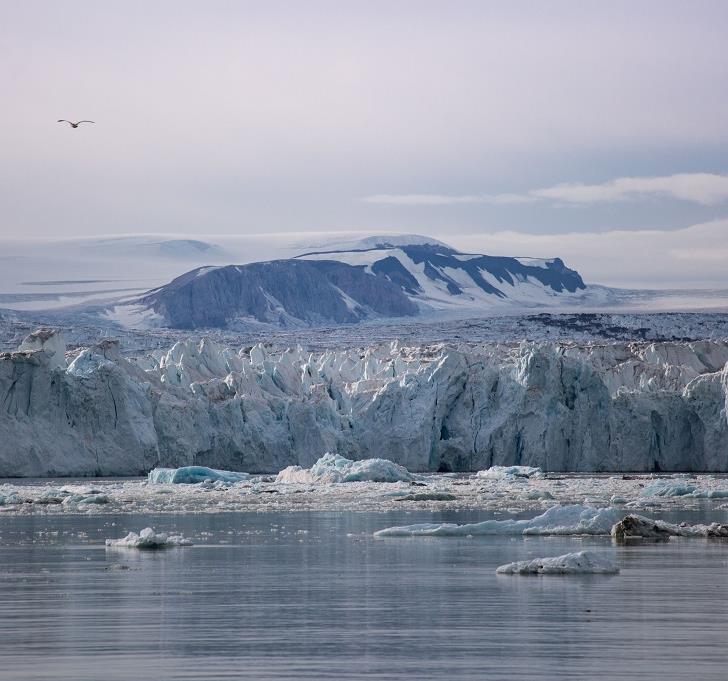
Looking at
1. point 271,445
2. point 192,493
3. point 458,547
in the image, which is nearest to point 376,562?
point 458,547

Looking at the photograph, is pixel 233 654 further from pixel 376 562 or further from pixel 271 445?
pixel 271 445

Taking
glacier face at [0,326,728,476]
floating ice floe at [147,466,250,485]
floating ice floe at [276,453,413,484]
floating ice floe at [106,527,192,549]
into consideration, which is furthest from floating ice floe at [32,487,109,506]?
glacier face at [0,326,728,476]

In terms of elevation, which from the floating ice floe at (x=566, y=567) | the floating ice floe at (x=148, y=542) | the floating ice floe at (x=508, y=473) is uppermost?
the floating ice floe at (x=566, y=567)

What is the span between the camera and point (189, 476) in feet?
107

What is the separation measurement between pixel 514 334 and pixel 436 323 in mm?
11427

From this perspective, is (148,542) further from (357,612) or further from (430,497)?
(430,497)

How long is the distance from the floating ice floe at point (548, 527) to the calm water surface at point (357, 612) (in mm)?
969

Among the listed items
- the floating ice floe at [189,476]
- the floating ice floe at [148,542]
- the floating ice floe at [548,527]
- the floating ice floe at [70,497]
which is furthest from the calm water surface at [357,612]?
the floating ice floe at [189,476]

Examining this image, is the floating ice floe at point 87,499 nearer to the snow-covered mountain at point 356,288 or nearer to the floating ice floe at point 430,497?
the floating ice floe at point 430,497

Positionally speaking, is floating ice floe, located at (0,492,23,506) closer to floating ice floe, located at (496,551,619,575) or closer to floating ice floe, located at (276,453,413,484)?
floating ice floe, located at (276,453,413,484)

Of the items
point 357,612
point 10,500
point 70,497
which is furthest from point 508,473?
point 357,612

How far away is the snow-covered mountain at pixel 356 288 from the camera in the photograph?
125312 millimetres

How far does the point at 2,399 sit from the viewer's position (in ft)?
116

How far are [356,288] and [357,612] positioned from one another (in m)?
131
